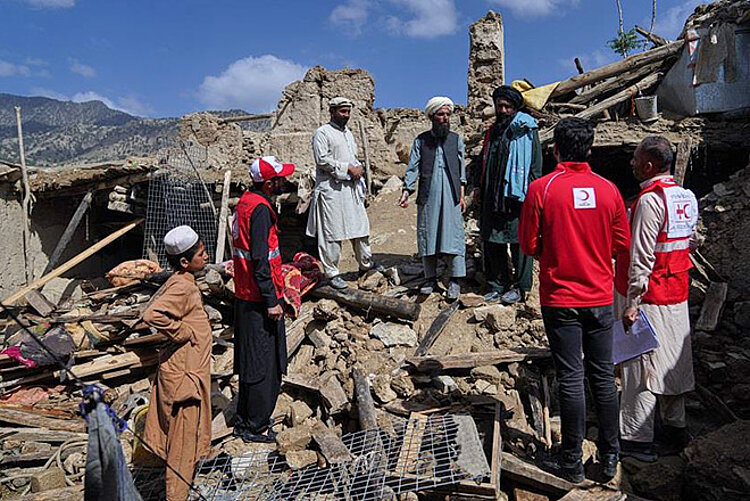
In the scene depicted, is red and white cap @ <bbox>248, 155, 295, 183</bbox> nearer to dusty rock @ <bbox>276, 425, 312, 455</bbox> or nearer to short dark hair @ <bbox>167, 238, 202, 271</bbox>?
short dark hair @ <bbox>167, 238, 202, 271</bbox>

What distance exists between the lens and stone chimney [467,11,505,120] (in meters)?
10.0

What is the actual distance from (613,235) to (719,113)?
689cm

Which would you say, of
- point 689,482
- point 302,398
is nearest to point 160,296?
point 302,398

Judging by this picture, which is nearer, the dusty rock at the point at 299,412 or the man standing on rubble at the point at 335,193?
the dusty rock at the point at 299,412

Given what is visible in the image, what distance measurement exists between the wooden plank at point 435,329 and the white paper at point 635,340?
6.10 feet

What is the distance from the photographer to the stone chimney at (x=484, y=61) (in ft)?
32.9

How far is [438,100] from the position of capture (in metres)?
4.96

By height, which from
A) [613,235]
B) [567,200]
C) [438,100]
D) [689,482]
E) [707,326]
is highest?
[438,100]

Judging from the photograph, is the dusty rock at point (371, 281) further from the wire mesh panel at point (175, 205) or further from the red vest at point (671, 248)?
the wire mesh panel at point (175, 205)

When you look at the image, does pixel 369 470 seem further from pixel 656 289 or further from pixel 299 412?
pixel 656 289

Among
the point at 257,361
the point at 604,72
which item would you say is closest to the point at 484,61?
the point at 604,72

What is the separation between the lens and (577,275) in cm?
275

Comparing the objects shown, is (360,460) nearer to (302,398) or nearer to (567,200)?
(302,398)

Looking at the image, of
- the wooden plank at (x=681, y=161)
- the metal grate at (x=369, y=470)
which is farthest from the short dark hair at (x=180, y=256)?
the wooden plank at (x=681, y=161)
